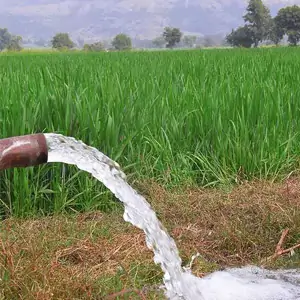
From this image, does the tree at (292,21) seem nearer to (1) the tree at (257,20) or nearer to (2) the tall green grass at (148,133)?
(1) the tree at (257,20)

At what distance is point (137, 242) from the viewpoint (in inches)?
89.0

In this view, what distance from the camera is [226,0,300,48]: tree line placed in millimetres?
71500

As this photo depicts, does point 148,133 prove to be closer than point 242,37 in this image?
Yes

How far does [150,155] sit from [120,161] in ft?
0.57

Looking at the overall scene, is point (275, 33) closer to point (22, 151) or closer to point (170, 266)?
point (170, 266)

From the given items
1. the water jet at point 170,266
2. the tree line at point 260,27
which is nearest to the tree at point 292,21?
the tree line at point 260,27

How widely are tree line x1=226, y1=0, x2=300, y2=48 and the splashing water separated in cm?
7116

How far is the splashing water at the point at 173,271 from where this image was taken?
194cm

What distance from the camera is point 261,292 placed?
7.08 ft

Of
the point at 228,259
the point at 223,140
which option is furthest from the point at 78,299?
the point at 223,140

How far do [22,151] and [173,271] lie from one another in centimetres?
92

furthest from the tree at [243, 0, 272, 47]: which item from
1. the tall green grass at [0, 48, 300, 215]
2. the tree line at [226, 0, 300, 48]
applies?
the tall green grass at [0, 48, 300, 215]

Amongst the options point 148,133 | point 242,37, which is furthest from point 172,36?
point 148,133

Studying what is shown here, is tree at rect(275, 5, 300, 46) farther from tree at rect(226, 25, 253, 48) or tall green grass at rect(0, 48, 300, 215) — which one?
tall green grass at rect(0, 48, 300, 215)
